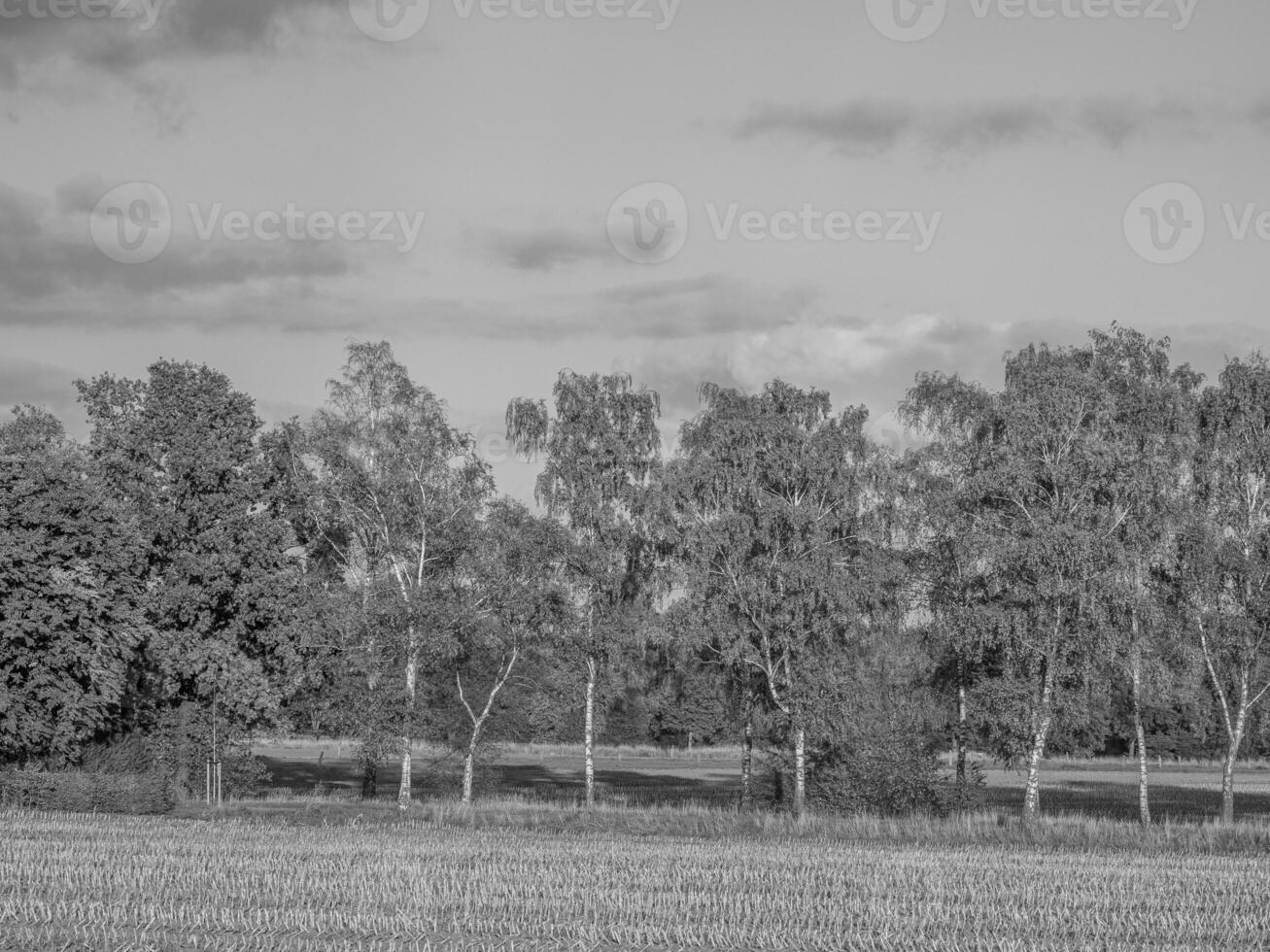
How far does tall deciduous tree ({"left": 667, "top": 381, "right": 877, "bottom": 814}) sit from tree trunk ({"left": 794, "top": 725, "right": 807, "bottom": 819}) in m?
0.06

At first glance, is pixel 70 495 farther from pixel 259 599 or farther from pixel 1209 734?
pixel 1209 734

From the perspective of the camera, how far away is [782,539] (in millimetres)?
57312

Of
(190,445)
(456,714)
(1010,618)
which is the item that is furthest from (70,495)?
(1010,618)

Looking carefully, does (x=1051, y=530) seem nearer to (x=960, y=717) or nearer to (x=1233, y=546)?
(x=1233, y=546)

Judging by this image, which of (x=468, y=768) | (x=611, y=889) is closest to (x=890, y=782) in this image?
(x=468, y=768)

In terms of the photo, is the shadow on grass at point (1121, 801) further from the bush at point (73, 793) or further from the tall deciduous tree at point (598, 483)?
the bush at point (73, 793)

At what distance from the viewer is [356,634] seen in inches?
2344

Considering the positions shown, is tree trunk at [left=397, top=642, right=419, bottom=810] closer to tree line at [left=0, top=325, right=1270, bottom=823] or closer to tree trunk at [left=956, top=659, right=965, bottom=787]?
tree line at [left=0, top=325, right=1270, bottom=823]

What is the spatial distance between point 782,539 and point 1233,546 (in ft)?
56.5

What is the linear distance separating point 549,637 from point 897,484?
54.2 feet

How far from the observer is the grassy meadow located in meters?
22.9

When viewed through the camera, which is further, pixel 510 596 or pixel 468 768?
pixel 468 768

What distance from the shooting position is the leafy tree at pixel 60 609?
167ft

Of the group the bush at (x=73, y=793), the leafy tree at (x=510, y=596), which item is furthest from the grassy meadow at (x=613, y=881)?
the leafy tree at (x=510, y=596)
